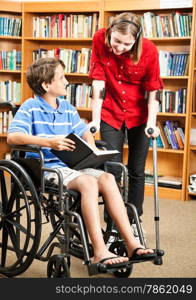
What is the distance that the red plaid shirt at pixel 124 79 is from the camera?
9.92 feet

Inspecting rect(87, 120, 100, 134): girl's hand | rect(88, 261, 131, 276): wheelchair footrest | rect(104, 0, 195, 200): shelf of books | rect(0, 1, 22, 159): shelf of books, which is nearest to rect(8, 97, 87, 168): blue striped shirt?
rect(87, 120, 100, 134): girl's hand

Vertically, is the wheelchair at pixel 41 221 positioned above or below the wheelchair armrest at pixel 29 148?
below

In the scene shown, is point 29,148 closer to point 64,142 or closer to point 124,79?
point 64,142

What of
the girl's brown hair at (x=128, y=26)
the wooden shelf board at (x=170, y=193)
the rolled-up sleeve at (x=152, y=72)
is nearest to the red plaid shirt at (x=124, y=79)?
the rolled-up sleeve at (x=152, y=72)

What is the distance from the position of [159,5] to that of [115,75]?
1.70 meters

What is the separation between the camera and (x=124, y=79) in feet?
10.2

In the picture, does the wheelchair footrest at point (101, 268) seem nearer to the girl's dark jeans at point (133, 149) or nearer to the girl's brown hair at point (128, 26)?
the girl's dark jeans at point (133, 149)

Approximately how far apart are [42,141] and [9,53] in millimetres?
3054

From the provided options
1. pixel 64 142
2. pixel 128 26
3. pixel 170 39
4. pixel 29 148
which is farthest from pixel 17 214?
pixel 170 39

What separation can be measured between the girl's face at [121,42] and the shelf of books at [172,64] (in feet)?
5.78

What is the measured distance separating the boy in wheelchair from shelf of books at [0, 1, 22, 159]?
2574 mm

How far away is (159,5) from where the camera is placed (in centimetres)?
454

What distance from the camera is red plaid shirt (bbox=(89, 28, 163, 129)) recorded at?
302 cm

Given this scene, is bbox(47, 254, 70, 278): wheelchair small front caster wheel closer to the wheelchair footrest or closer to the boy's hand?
the wheelchair footrest
